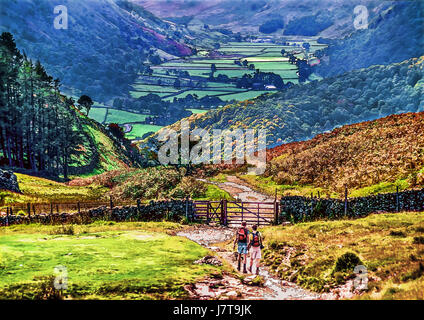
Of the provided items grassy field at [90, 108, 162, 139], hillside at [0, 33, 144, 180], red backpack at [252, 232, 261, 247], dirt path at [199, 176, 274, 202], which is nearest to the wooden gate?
dirt path at [199, 176, 274, 202]

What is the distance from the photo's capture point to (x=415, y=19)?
194m

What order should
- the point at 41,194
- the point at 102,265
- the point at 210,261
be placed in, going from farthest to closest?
the point at 41,194, the point at 210,261, the point at 102,265

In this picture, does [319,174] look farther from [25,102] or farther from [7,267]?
[25,102]

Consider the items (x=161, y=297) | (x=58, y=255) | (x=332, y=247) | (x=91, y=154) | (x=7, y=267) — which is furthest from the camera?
(x=91, y=154)

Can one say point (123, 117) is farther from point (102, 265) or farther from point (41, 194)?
point (102, 265)

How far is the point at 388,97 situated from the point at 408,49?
7340cm

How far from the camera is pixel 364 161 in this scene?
4638 cm

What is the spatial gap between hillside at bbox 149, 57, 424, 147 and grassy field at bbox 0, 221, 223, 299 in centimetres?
7764

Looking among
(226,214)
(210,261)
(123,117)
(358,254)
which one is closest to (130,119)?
(123,117)

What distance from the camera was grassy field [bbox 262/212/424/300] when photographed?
46.7 ft

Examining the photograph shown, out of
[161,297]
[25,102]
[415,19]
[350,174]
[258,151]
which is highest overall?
[415,19]

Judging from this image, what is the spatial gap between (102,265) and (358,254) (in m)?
12.3
